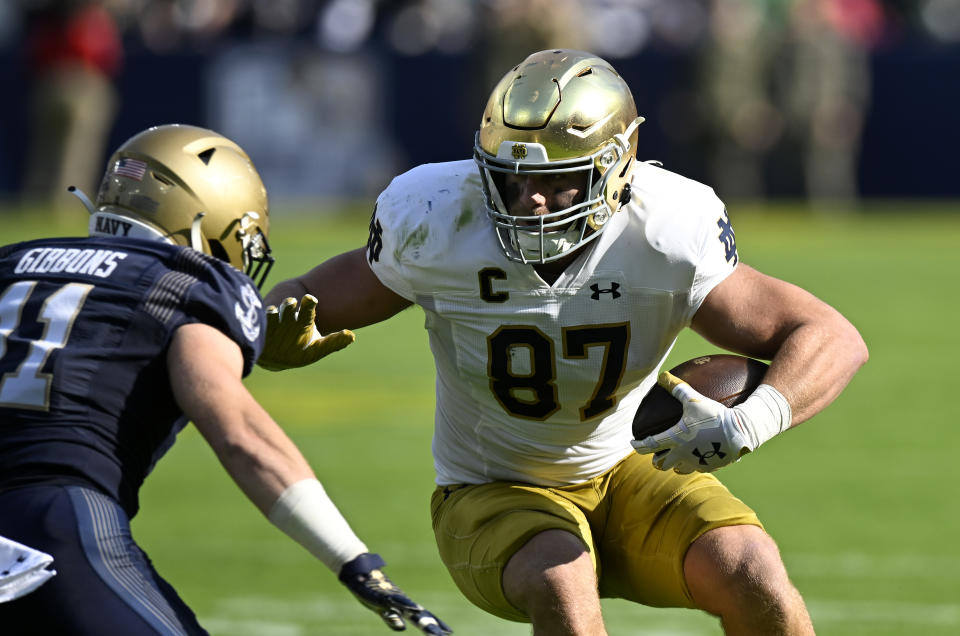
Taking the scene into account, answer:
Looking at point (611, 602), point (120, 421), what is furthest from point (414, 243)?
point (611, 602)

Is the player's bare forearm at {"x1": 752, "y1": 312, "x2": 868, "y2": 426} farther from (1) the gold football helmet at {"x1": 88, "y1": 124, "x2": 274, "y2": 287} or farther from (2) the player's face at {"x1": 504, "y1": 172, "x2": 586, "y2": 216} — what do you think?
(1) the gold football helmet at {"x1": 88, "y1": 124, "x2": 274, "y2": 287}

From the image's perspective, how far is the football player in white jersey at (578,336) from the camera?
3631 mm

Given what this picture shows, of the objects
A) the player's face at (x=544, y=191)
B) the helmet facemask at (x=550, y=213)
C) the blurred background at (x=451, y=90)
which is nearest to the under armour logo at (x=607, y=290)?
the helmet facemask at (x=550, y=213)

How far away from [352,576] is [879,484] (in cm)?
461

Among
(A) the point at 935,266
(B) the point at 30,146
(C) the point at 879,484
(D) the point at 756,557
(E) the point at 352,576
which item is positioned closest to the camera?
(E) the point at 352,576

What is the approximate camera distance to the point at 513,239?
3.73 m

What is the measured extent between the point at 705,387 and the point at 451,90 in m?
14.5

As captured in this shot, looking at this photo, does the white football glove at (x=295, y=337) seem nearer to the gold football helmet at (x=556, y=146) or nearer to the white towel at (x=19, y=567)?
the gold football helmet at (x=556, y=146)

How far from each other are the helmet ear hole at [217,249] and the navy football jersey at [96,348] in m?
0.55

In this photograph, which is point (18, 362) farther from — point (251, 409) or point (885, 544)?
point (885, 544)

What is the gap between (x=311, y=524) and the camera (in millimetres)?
2877

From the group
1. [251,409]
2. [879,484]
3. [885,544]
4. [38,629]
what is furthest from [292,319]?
[879,484]

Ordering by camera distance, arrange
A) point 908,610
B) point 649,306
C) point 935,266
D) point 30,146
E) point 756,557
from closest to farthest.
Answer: point 756,557, point 649,306, point 908,610, point 935,266, point 30,146

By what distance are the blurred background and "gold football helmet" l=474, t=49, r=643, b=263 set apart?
491 inches
